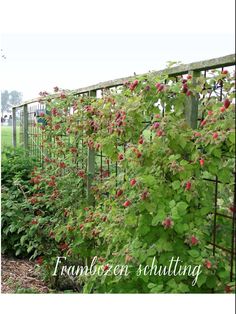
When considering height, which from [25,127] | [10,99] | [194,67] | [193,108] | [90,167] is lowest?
[90,167]

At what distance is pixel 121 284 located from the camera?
297 centimetres

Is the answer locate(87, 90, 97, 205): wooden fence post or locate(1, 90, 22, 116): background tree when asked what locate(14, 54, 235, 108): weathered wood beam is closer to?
locate(87, 90, 97, 205): wooden fence post

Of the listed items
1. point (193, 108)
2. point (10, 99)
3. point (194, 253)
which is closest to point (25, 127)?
point (10, 99)

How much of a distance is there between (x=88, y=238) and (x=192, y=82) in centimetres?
176

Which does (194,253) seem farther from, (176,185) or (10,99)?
(10,99)

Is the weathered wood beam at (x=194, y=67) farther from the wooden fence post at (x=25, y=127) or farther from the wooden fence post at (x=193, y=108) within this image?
the wooden fence post at (x=25, y=127)

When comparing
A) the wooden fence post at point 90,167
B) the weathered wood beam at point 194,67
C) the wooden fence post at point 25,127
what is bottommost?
the wooden fence post at point 90,167

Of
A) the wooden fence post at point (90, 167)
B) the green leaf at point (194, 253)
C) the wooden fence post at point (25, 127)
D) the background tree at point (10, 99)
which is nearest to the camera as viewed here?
the green leaf at point (194, 253)

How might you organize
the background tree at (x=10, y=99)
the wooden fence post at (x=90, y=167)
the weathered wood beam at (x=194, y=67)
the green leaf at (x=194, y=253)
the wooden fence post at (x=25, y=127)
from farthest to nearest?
the background tree at (x=10, y=99)
the wooden fence post at (x=25, y=127)
the wooden fence post at (x=90, y=167)
the green leaf at (x=194, y=253)
the weathered wood beam at (x=194, y=67)

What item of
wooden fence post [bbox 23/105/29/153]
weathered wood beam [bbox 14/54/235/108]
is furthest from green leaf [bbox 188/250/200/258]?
wooden fence post [bbox 23/105/29/153]

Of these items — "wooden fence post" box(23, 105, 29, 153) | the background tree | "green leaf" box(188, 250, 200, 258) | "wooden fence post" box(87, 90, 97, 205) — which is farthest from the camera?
the background tree

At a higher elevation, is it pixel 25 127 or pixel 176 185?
pixel 25 127

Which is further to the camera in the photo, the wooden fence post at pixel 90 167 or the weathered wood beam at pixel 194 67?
the wooden fence post at pixel 90 167

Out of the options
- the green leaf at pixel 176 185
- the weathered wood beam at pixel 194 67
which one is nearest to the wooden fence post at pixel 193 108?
the weathered wood beam at pixel 194 67
